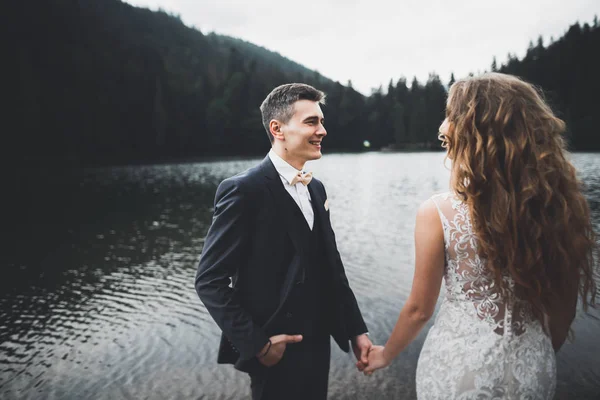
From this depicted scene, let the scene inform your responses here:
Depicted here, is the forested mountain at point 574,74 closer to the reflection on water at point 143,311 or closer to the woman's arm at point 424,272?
the reflection on water at point 143,311

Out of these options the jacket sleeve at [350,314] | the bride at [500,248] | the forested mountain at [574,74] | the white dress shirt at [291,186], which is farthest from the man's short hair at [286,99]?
the forested mountain at [574,74]

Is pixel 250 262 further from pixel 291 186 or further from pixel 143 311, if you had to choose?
pixel 143 311

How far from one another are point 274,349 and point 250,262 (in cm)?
50

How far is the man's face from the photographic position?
8.03ft

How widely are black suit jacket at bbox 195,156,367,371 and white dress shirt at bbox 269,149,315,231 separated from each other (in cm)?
5

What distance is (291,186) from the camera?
8.16 ft

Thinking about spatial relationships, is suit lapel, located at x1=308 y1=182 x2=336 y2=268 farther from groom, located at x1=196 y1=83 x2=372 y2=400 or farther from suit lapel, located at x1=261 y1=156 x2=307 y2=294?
suit lapel, located at x1=261 y1=156 x2=307 y2=294

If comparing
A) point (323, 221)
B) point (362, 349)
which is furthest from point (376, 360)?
point (323, 221)

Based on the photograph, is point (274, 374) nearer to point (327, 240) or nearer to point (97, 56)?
point (327, 240)

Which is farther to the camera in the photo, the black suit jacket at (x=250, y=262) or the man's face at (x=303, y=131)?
the man's face at (x=303, y=131)

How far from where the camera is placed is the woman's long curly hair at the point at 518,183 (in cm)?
166

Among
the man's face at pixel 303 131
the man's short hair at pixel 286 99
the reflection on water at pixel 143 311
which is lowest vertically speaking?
the reflection on water at pixel 143 311

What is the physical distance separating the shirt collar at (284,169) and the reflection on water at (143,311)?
4.65 metres

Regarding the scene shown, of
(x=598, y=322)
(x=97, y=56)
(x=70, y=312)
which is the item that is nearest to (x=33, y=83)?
(x=97, y=56)
